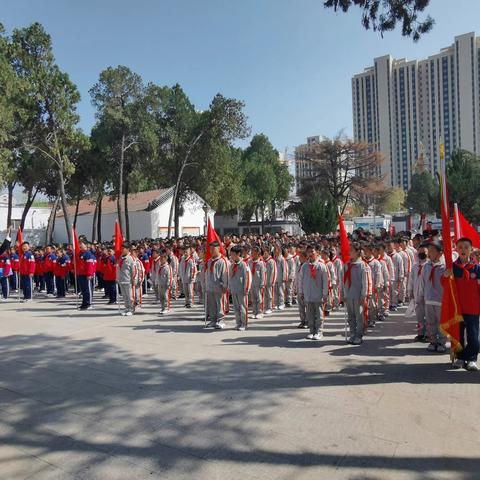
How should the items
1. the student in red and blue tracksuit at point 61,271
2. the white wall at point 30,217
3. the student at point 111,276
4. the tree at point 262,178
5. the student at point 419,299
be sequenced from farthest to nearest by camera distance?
the white wall at point 30,217, the tree at point 262,178, the student in red and blue tracksuit at point 61,271, the student at point 111,276, the student at point 419,299

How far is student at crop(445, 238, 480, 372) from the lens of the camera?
6598mm

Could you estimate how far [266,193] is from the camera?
4900 cm

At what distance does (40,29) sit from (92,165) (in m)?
9.65

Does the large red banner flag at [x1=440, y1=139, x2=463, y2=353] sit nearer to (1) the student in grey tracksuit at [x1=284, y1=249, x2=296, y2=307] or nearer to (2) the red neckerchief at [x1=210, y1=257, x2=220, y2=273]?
(2) the red neckerchief at [x1=210, y1=257, x2=220, y2=273]

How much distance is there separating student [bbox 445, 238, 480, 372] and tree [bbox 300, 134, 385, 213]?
38205 mm

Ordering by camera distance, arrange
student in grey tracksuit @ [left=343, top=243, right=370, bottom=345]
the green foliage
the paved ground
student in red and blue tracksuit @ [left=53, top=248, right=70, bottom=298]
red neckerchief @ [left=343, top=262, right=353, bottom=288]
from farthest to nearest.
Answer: the green foliage < student in red and blue tracksuit @ [left=53, top=248, right=70, bottom=298] < red neckerchief @ [left=343, top=262, right=353, bottom=288] < student in grey tracksuit @ [left=343, top=243, right=370, bottom=345] < the paved ground

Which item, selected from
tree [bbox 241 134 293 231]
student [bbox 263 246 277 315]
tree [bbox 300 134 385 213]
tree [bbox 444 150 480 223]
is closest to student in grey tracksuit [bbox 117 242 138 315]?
student [bbox 263 246 277 315]

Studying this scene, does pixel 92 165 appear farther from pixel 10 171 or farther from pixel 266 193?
pixel 266 193

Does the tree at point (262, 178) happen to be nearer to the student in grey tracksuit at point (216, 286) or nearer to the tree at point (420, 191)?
the tree at point (420, 191)

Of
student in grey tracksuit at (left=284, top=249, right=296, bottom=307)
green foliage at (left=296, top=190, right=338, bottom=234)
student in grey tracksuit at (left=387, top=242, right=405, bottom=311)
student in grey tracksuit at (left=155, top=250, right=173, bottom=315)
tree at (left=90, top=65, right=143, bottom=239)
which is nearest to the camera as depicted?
student in grey tracksuit at (left=387, top=242, right=405, bottom=311)

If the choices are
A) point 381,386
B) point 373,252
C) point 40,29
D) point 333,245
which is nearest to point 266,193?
point 40,29

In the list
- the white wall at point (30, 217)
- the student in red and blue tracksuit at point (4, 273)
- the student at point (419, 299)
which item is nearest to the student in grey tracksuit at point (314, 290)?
the student at point (419, 299)

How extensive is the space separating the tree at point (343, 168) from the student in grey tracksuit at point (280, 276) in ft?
107

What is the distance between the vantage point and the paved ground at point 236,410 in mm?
4195
